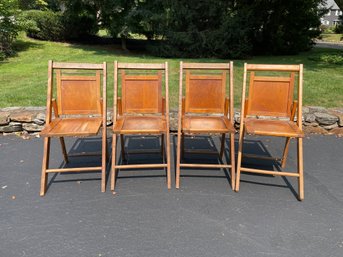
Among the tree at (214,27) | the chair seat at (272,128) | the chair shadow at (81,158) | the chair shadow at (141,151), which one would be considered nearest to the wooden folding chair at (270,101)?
the chair seat at (272,128)

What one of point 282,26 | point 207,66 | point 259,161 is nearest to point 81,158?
point 207,66

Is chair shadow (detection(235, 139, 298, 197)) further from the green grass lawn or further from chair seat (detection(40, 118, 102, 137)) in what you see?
chair seat (detection(40, 118, 102, 137))

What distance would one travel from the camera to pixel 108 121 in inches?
178

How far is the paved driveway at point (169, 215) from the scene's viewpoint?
2318 millimetres

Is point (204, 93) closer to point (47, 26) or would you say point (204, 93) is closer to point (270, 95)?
point (270, 95)

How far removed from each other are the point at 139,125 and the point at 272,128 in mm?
1317

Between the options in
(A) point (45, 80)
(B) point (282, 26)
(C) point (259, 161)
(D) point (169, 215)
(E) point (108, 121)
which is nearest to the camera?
(D) point (169, 215)

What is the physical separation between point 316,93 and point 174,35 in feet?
20.5

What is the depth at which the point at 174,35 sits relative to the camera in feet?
36.1

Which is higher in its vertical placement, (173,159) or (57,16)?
(57,16)

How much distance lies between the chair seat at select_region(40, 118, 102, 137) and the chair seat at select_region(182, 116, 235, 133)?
89cm

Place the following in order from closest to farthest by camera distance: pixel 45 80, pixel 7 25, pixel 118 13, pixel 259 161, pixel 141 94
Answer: pixel 141 94
pixel 259 161
pixel 45 80
pixel 7 25
pixel 118 13

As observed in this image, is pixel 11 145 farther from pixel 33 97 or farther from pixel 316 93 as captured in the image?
pixel 316 93

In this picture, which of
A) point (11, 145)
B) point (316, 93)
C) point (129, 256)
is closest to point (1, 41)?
point (11, 145)
